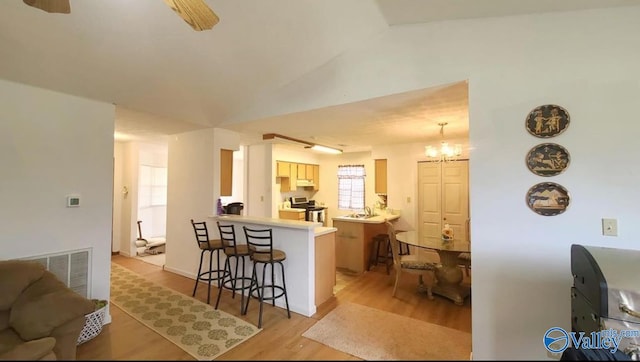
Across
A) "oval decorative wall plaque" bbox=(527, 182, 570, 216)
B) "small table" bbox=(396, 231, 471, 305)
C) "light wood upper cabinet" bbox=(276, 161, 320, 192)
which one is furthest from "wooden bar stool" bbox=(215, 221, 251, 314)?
"light wood upper cabinet" bbox=(276, 161, 320, 192)

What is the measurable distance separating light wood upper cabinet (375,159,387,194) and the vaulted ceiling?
7.99 feet

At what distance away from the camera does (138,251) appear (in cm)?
532

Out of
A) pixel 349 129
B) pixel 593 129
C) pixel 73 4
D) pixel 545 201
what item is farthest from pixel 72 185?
pixel 593 129

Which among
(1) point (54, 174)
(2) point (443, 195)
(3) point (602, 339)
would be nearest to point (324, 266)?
(3) point (602, 339)

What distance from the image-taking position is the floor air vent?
2496mm

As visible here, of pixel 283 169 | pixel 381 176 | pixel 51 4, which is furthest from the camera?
pixel 283 169

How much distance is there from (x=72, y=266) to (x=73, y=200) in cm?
63

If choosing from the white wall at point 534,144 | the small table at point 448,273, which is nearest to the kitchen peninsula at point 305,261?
the small table at point 448,273

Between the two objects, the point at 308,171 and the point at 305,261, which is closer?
the point at 305,261

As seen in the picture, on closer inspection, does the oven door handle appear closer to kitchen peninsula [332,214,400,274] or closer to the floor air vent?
kitchen peninsula [332,214,400,274]

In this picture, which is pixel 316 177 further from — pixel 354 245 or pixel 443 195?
pixel 443 195

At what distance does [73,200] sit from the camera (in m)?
2.65

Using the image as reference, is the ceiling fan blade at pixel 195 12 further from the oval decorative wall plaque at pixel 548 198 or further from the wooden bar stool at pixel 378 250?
the wooden bar stool at pixel 378 250

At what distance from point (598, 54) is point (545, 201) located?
1.03m
